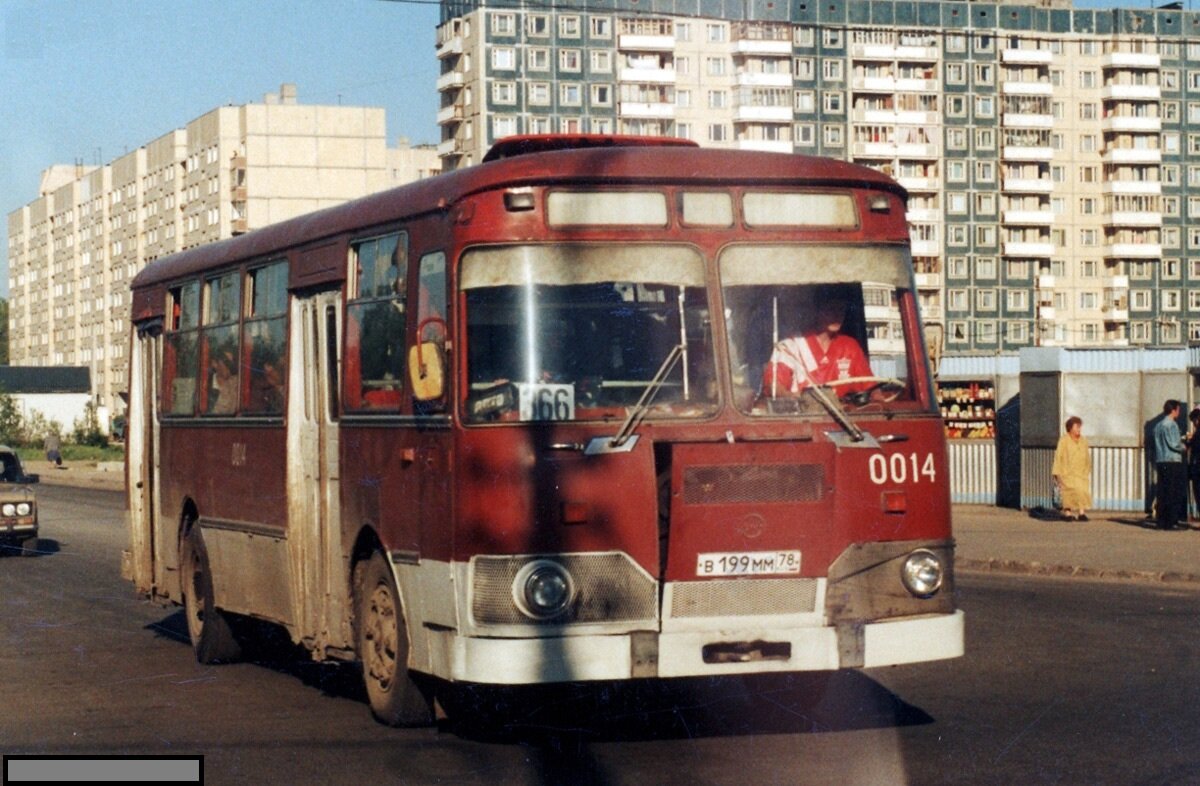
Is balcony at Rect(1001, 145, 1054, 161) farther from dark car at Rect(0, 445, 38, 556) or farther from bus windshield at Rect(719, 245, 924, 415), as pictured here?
bus windshield at Rect(719, 245, 924, 415)

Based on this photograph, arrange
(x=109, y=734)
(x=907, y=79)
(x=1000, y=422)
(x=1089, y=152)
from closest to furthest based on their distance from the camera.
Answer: (x=109, y=734) < (x=1000, y=422) < (x=907, y=79) < (x=1089, y=152)

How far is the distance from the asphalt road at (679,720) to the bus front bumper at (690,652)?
0.43m

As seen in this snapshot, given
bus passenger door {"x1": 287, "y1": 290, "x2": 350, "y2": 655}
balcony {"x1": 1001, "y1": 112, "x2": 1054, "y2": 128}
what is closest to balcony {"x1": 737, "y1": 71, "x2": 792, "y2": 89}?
balcony {"x1": 1001, "y1": 112, "x2": 1054, "y2": 128}

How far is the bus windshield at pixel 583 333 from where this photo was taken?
9133 millimetres

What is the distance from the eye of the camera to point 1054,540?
2522 centimetres

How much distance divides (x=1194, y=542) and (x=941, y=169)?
110540mm

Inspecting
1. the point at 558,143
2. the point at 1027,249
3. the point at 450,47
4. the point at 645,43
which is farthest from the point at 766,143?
the point at 558,143

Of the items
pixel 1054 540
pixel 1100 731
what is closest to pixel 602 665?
pixel 1100 731

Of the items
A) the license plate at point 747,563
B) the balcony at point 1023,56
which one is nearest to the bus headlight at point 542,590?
the license plate at point 747,563

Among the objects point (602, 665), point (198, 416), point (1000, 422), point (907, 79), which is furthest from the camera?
point (907, 79)

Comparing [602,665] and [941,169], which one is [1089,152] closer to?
[941,169]

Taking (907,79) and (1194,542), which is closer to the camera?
(1194,542)

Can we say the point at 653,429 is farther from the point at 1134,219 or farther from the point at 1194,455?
the point at 1134,219

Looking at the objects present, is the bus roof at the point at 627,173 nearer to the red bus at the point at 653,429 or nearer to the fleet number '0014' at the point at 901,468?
the red bus at the point at 653,429
